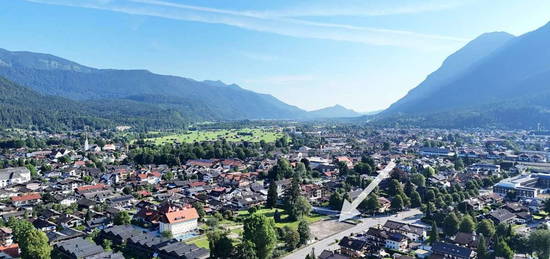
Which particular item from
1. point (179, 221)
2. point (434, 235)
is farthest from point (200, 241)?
point (434, 235)

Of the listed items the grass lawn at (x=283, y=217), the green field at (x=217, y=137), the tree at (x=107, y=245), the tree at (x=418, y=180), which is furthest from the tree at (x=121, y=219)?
the green field at (x=217, y=137)

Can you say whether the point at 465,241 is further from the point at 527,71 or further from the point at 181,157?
the point at 527,71

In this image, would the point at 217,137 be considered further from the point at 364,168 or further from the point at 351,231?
the point at 351,231

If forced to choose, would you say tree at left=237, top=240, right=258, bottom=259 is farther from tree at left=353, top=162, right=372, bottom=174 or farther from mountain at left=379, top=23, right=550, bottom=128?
mountain at left=379, top=23, right=550, bottom=128

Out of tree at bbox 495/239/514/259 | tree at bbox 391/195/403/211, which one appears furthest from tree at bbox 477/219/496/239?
tree at bbox 391/195/403/211

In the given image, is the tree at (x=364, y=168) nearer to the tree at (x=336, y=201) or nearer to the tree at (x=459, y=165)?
the tree at (x=336, y=201)

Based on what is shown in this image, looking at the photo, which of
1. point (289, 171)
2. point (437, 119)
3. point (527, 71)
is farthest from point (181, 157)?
point (527, 71)
